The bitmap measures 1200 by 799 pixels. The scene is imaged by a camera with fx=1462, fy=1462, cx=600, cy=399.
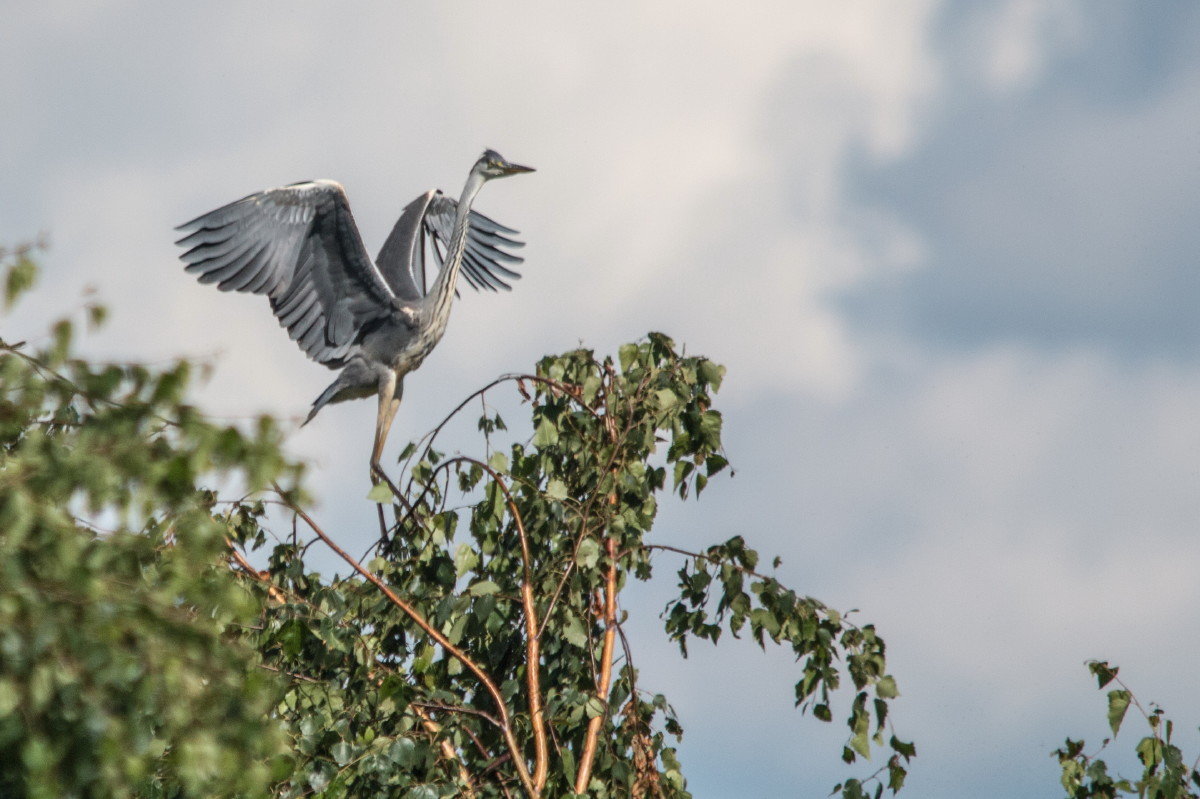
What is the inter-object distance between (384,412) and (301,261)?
81 cm

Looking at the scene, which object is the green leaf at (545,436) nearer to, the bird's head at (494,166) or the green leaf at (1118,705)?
the green leaf at (1118,705)

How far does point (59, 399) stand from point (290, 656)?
1.65m

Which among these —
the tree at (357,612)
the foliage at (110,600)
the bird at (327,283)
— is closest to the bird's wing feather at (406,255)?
the bird at (327,283)

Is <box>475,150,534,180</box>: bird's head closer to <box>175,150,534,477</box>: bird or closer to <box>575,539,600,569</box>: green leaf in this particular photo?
<box>175,150,534,477</box>: bird

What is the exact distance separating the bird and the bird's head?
0.18 metres

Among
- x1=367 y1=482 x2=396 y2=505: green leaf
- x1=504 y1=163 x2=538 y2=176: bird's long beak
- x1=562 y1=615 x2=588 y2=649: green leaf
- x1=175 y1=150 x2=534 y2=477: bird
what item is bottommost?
x1=562 y1=615 x2=588 y2=649: green leaf

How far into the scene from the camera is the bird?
641 cm

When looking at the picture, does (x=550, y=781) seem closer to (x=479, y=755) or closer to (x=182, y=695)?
(x=479, y=755)

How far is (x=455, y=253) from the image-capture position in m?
6.82

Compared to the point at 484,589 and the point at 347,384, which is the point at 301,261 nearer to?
the point at 347,384

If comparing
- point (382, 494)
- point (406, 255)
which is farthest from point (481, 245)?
point (382, 494)

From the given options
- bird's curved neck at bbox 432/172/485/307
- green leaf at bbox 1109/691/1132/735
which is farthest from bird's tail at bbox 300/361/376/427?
green leaf at bbox 1109/691/1132/735

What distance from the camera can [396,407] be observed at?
6.61m

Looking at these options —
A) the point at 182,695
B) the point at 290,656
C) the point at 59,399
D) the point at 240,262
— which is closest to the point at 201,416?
the point at 59,399
